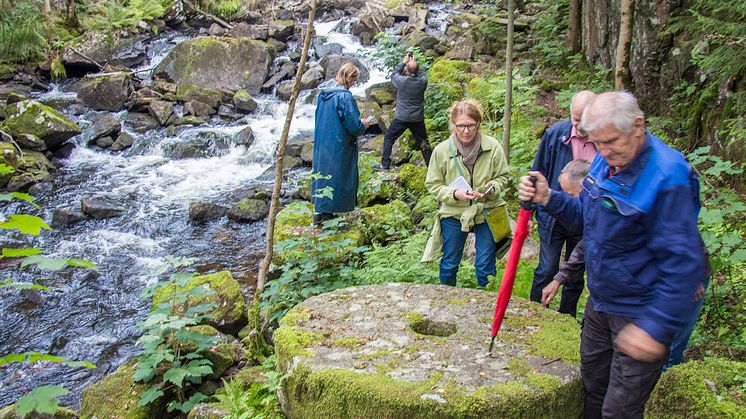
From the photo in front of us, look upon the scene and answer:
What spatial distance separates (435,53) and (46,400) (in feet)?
50.3

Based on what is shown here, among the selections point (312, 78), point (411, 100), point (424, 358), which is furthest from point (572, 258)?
point (312, 78)

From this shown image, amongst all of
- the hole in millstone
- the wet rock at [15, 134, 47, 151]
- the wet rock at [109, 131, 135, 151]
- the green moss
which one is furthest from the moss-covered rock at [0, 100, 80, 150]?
the hole in millstone

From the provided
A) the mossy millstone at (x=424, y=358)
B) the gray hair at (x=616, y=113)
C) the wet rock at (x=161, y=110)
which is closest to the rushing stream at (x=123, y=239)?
the wet rock at (x=161, y=110)

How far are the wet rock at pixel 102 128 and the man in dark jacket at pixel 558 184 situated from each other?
1264cm

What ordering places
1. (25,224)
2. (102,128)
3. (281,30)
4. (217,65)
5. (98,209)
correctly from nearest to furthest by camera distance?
(25,224), (98,209), (102,128), (217,65), (281,30)

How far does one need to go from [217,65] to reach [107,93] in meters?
3.29

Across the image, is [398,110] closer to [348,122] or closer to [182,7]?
[348,122]

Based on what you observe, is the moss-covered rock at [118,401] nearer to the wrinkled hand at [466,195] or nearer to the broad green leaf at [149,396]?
the broad green leaf at [149,396]

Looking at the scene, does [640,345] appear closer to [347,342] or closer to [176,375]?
[347,342]

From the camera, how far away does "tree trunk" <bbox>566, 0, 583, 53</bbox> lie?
1430 cm

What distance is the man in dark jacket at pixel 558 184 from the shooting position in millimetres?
4211

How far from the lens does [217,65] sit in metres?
17.5

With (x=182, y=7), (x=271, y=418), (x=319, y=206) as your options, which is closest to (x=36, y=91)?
(x=182, y=7)

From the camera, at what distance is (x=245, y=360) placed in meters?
5.77
